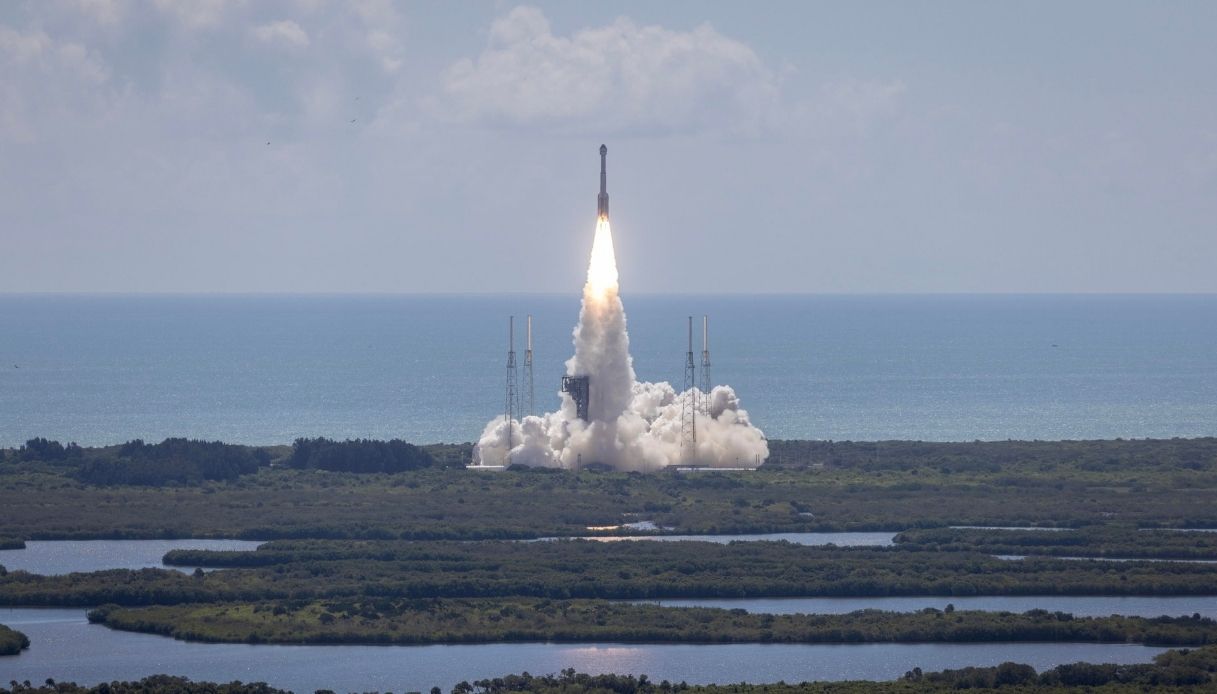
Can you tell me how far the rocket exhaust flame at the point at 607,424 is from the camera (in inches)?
4161

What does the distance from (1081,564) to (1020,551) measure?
14.5 feet

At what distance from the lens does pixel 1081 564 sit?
8450 centimetres

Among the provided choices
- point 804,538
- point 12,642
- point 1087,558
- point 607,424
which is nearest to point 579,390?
point 607,424

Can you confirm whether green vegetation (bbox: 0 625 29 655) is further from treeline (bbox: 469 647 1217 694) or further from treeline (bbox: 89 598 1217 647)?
treeline (bbox: 469 647 1217 694)

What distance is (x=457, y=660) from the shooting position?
6888 centimetres

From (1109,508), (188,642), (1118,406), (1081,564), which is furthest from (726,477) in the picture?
(1118,406)

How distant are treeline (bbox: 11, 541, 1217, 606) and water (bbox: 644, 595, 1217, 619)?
582 millimetres

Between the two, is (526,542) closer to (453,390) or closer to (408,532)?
(408,532)

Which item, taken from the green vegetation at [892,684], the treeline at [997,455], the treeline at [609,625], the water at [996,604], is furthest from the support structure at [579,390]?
the green vegetation at [892,684]

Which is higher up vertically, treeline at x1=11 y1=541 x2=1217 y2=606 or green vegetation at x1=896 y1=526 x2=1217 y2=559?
green vegetation at x1=896 y1=526 x2=1217 y2=559

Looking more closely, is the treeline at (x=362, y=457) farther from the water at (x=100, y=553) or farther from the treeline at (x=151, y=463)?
the water at (x=100, y=553)

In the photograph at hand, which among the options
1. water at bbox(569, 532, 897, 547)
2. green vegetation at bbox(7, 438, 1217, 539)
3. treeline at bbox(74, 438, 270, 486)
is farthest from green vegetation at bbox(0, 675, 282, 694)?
treeline at bbox(74, 438, 270, 486)

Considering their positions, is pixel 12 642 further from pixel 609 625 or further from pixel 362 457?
pixel 362 457

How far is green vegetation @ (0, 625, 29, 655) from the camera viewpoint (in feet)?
225
